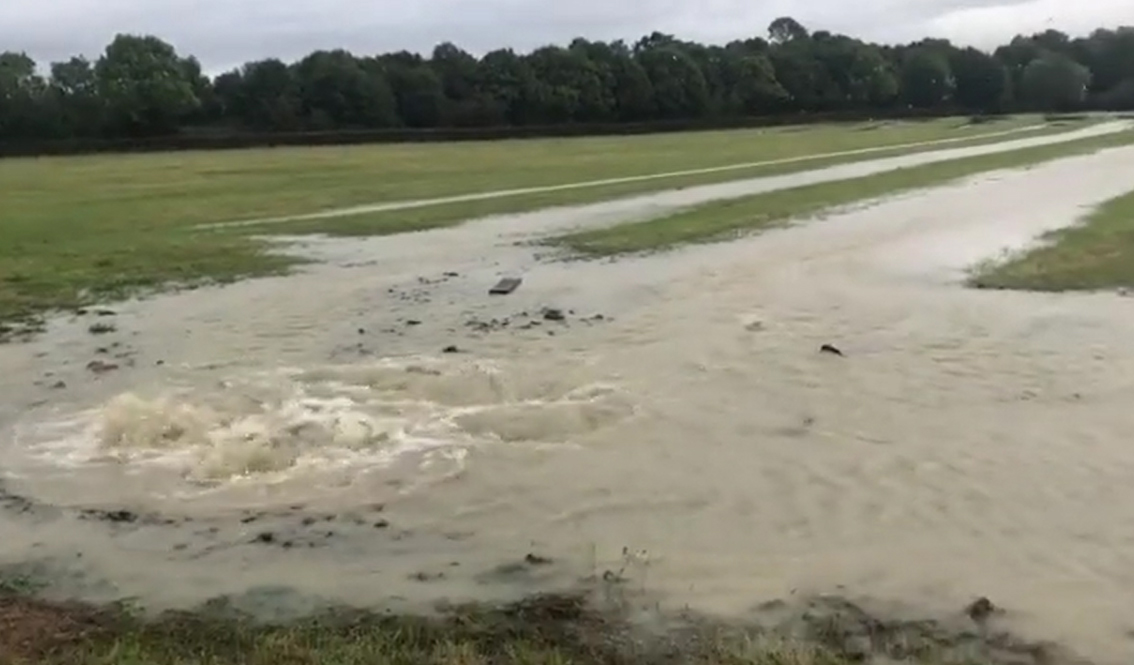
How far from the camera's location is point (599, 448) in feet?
32.2

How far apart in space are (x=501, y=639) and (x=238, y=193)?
3160cm

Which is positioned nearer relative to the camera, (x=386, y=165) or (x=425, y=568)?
(x=425, y=568)

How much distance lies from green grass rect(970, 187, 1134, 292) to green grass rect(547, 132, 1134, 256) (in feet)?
17.6

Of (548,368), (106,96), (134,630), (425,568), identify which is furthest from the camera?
(106,96)

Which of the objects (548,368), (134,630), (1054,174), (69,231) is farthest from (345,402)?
(1054,174)

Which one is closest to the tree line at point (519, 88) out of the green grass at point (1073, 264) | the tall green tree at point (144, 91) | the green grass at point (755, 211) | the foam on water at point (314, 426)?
the tall green tree at point (144, 91)

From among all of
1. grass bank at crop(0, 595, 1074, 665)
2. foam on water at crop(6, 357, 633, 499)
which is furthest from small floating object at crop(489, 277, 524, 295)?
grass bank at crop(0, 595, 1074, 665)

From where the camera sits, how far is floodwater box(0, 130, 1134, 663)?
7.32 metres

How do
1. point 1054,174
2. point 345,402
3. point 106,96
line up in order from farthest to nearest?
point 106,96
point 1054,174
point 345,402

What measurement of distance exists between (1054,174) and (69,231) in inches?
1001

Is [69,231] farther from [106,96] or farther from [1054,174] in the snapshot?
[106,96]

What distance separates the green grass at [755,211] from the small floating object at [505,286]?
3509mm

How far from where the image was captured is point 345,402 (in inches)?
440

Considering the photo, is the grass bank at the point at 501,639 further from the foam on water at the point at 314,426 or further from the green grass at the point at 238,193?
the green grass at the point at 238,193
